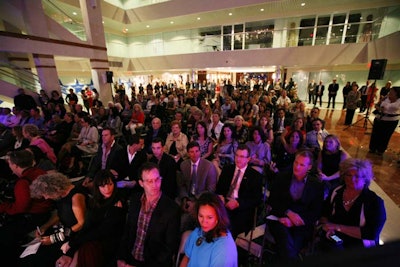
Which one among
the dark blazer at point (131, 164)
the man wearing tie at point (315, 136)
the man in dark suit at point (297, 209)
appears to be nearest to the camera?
the man in dark suit at point (297, 209)

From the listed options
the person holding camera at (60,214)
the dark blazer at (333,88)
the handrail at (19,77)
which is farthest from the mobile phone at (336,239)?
the dark blazer at (333,88)

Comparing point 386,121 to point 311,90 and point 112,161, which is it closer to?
point 112,161

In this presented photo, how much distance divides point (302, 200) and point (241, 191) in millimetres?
664

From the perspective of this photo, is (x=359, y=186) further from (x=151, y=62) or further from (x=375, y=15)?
(x=151, y=62)

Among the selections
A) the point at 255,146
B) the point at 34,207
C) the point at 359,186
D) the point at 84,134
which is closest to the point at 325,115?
the point at 255,146

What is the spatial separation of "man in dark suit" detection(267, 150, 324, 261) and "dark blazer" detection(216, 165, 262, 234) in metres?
0.24

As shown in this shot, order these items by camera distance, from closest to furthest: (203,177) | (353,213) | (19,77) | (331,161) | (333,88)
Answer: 1. (353,213)
2. (203,177)
3. (331,161)
4. (19,77)
5. (333,88)

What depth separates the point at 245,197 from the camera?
241cm

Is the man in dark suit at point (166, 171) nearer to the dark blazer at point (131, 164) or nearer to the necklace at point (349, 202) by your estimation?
the dark blazer at point (131, 164)

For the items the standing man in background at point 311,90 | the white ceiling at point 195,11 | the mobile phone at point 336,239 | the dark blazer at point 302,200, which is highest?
the white ceiling at point 195,11

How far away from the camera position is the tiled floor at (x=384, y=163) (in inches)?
110

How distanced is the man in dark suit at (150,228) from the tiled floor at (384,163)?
1.52 m

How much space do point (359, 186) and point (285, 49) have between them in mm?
→ 12768

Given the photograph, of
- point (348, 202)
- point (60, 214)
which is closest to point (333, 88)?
point (348, 202)
